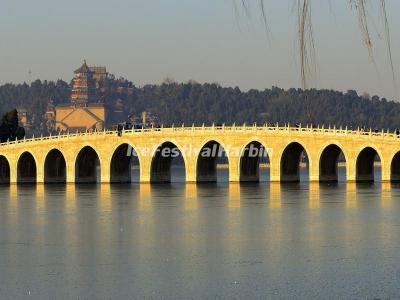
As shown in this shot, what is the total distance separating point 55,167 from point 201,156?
22530mm

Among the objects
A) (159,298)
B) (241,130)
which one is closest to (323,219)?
(159,298)

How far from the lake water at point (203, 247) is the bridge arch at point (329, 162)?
63.6 ft

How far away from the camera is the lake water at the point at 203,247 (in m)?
41.8

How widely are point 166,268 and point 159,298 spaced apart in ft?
23.5

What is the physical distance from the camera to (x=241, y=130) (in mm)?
118812

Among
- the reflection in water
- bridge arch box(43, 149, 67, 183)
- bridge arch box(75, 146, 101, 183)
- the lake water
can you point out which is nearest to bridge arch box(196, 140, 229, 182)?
the reflection in water

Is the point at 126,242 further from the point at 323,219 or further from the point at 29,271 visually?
the point at 323,219

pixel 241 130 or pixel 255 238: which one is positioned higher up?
pixel 241 130

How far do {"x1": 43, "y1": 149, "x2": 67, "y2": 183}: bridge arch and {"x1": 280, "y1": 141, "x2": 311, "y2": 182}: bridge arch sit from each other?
30.2m

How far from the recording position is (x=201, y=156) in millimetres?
122750

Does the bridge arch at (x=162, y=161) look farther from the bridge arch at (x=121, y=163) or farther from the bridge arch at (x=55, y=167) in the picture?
the bridge arch at (x=55, y=167)

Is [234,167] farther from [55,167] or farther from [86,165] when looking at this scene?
[55,167]

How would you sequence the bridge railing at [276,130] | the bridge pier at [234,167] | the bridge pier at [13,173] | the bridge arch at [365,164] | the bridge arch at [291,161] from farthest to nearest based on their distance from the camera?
the bridge pier at [13,173] → the bridge pier at [234,167] → the bridge arch at [291,161] → the bridge arch at [365,164] → the bridge railing at [276,130]

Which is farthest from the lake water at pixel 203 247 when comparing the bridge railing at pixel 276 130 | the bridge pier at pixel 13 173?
the bridge pier at pixel 13 173
